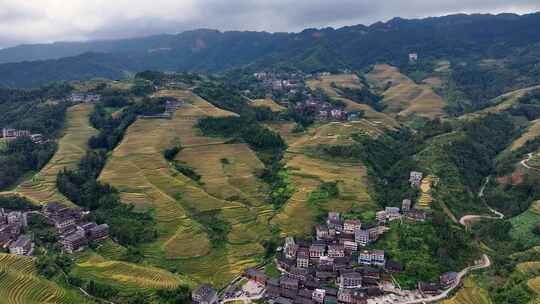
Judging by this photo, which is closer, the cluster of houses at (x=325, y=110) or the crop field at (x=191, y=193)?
the crop field at (x=191, y=193)

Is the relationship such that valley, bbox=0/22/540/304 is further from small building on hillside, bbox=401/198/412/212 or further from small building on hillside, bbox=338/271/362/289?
small building on hillside, bbox=401/198/412/212

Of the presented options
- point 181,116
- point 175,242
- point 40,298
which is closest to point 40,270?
point 40,298

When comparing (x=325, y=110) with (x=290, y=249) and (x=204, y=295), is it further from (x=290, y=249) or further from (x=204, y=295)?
(x=204, y=295)

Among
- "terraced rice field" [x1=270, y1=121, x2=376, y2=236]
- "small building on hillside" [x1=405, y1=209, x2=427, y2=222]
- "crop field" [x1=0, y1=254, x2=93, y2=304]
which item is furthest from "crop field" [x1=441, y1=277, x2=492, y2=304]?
"crop field" [x1=0, y1=254, x2=93, y2=304]

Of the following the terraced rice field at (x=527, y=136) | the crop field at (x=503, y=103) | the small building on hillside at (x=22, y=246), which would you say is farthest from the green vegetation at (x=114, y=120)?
the crop field at (x=503, y=103)

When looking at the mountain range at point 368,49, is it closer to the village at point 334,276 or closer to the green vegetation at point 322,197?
the green vegetation at point 322,197

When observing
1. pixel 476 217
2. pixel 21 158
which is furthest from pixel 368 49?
pixel 21 158
